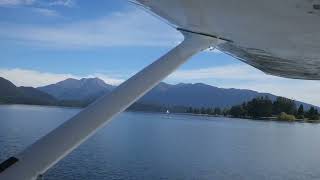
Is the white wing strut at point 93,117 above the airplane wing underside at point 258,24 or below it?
below

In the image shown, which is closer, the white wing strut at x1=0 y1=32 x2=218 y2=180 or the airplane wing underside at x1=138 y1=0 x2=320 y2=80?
the airplane wing underside at x1=138 y1=0 x2=320 y2=80

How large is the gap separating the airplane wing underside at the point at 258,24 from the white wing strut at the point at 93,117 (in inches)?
17.8

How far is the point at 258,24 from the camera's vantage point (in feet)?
24.3

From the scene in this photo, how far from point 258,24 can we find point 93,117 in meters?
2.95

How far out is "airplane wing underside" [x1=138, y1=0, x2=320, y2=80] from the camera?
6.46 m

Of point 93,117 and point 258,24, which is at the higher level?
point 258,24

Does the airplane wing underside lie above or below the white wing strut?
above

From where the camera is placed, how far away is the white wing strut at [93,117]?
7.46 m

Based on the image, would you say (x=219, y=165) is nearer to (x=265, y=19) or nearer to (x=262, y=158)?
(x=262, y=158)

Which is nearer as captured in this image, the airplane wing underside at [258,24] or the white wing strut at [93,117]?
the airplane wing underside at [258,24]

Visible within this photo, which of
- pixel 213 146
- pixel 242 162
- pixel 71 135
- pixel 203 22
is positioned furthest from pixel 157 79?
pixel 213 146

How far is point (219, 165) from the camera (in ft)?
176

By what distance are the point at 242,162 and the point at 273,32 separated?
51638 mm

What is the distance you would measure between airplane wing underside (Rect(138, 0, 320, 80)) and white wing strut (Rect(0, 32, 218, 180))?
0.45 meters
